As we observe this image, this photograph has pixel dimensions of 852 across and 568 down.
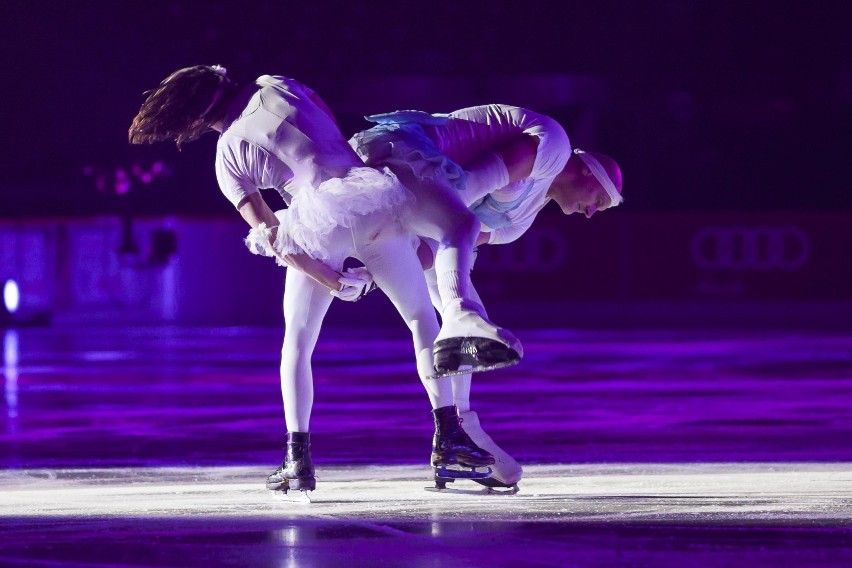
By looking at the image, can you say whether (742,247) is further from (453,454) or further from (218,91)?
(218,91)

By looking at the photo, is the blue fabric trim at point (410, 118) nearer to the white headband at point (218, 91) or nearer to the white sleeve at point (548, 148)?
the white sleeve at point (548, 148)

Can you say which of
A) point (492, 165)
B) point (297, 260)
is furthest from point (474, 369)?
point (492, 165)

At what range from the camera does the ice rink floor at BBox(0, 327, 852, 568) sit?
3010 mm

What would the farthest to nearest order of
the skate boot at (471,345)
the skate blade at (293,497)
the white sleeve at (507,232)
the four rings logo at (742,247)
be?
1. the four rings logo at (742,247)
2. the white sleeve at (507,232)
3. the skate blade at (293,497)
4. the skate boot at (471,345)

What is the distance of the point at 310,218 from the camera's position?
3.87 m

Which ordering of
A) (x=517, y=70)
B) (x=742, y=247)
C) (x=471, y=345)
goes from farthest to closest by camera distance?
1. (x=517, y=70)
2. (x=742, y=247)
3. (x=471, y=345)

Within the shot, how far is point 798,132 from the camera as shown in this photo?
22688 millimetres

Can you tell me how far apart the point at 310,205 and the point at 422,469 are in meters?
1.15

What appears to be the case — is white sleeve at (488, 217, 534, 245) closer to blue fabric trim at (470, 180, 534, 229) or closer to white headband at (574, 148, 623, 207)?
blue fabric trim at (470, 180, 534, 229)

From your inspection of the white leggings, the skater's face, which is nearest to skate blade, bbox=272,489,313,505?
the white leggings

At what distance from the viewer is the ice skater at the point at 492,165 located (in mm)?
4043

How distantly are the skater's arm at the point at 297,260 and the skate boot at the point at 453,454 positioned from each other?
510mm

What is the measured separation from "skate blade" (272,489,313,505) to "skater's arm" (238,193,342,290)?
58cm

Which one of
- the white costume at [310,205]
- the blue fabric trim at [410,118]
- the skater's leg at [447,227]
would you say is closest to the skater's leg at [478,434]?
the skater's leg at [447,227]
